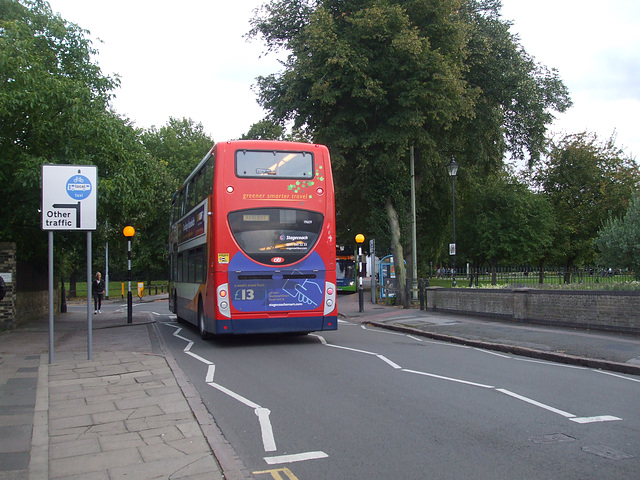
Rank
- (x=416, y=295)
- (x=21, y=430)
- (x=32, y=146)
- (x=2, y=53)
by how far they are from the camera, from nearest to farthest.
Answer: (x=21, y=430), (x=2, y=53), (x=32, y=146), (x=416, y=295)

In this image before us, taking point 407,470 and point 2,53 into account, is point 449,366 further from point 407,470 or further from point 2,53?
point 2,53

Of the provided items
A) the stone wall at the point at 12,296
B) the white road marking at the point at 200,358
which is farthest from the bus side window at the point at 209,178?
the stone wall at the point at 12,296

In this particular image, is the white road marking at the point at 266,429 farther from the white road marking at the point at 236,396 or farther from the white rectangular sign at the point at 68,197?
the white rectangular sign at the point at 68,197

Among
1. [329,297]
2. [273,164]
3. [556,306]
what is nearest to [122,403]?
[329,297]

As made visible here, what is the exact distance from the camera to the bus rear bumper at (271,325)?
42.1ft

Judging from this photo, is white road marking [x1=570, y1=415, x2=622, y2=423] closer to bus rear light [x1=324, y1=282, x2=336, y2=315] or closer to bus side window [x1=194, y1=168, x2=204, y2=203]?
bus rear light [x1=324, y1=282, x2=336, y2=315]

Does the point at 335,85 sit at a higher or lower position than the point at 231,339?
higher

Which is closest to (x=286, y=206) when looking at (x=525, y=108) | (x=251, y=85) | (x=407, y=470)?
(x=407, y=470)

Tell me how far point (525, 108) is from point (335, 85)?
9.77 metres

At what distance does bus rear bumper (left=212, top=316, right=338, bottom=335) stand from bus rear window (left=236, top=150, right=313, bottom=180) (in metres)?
3.13

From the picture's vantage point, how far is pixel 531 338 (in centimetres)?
1388

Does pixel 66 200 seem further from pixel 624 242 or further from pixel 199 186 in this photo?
pixel 624 242

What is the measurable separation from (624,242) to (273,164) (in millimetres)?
11594

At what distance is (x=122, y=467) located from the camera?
16.5ft
